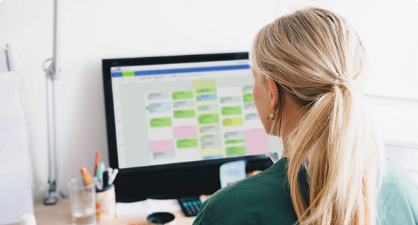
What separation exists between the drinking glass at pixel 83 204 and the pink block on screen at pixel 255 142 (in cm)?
56

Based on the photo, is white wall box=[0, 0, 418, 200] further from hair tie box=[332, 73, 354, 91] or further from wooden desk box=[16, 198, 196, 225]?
hair tie box=[332, 73, 354, 91]

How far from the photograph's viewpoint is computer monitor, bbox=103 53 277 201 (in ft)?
3.73

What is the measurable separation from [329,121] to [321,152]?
6 cm

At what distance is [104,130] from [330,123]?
2.76ft

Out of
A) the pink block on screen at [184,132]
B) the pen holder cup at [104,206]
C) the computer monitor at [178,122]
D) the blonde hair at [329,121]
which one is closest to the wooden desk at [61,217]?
the pen holder cup at [104,206]

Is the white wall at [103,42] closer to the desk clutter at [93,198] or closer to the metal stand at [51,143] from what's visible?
the metal stand at [51,143]

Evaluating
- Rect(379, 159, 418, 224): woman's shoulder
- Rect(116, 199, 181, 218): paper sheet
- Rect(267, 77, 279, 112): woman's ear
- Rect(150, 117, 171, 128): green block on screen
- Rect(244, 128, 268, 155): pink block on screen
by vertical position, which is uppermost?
Rect(267, 77, 279, 112): woman's ear

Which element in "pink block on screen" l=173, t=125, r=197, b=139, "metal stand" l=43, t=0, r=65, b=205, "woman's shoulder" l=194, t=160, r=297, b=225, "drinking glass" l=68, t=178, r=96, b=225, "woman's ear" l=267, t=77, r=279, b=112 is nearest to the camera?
"woman's shoulder" l=194, t=160, r=297, b=225

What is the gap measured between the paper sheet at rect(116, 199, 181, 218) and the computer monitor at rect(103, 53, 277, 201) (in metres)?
0.04

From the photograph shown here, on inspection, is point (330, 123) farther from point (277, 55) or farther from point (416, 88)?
point (416, 88)

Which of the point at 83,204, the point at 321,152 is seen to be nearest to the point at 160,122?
the point at 83,204

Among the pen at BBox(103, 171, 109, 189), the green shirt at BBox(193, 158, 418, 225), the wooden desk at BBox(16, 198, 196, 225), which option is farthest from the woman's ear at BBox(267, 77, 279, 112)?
the pen at BBox(103, 171, 109, 189)

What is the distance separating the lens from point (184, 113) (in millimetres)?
1201

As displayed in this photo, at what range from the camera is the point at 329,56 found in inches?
24.5
